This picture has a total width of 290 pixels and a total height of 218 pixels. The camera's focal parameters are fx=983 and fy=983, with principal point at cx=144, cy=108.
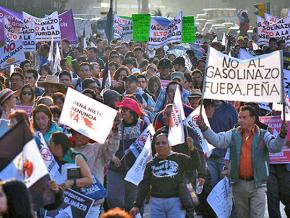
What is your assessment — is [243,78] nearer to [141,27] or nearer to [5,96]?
[5,96]

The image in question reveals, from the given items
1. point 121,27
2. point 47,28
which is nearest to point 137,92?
point 47,28

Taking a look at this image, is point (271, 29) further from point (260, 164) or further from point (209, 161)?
point (260, 164)

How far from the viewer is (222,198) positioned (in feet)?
34.6

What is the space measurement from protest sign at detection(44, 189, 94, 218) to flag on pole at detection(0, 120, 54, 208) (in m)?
2.57

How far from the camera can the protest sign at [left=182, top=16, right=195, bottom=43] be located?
2481 centimetres

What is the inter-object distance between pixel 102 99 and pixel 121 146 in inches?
46.6

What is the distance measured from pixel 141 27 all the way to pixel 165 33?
149cm

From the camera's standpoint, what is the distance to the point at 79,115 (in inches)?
360

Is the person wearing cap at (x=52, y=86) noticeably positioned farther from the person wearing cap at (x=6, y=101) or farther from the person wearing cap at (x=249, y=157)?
the person wearing cap at (x=249, y=157)

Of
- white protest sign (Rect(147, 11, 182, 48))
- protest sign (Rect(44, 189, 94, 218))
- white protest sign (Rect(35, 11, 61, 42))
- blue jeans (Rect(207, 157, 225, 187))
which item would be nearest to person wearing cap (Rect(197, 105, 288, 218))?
blue jeans (Rect(207, 157, 225, 187))

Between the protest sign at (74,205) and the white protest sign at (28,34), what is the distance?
1152 cm

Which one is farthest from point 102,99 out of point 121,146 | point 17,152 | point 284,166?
point 17,152

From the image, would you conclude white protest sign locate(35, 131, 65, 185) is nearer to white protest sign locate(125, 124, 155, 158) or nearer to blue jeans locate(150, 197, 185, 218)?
blue jeans locate(150, 197, 185, 218)

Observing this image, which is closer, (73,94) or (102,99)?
(73,94)
